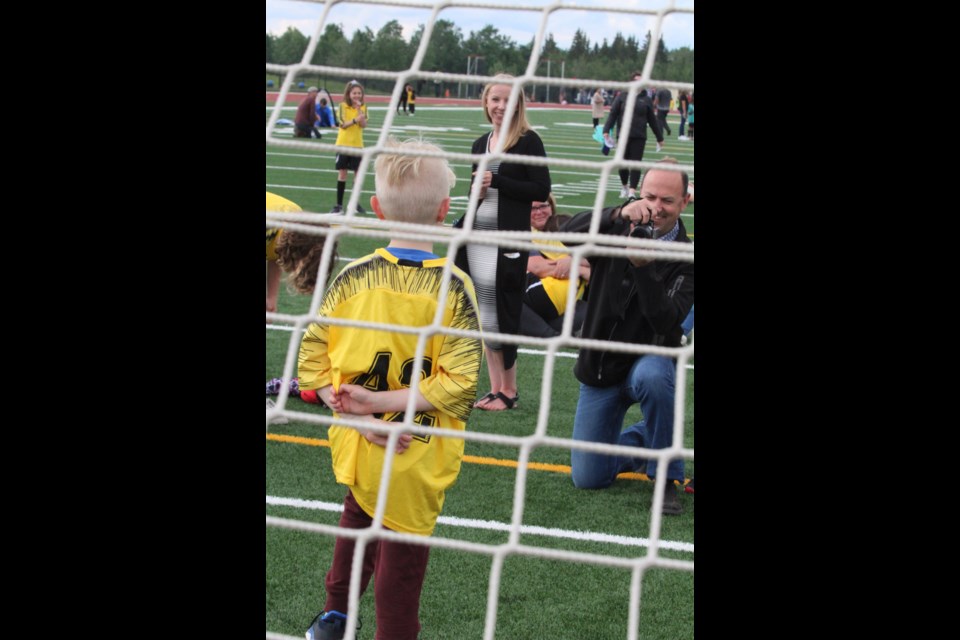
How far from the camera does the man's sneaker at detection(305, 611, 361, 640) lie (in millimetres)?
2727

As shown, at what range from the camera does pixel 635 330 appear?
375 centimetres

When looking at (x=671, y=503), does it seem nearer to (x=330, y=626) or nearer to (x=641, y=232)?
(x=641, y=232)

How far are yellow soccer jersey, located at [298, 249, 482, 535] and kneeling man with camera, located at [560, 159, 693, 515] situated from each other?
3.22 ft

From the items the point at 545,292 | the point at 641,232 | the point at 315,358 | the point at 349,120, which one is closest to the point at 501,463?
the point at 545,292

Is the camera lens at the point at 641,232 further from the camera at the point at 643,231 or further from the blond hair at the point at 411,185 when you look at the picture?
the blond hair at the point at 411,185

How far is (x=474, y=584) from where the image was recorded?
129 inches

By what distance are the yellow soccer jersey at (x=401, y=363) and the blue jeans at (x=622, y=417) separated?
4.79 feet

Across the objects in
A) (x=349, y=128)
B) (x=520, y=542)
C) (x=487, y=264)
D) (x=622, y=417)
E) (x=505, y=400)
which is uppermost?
(x=349, y=128)

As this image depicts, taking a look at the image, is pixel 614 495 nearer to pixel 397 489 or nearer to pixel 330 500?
pixel 330 500

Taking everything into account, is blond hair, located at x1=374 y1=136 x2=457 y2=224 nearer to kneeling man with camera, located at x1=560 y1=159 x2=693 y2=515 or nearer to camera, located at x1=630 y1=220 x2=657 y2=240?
camera, located at x1=630 y1=220 x2=657 y2=240

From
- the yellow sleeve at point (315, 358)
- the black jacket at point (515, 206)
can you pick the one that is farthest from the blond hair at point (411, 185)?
the black jacket at point (515, 206)

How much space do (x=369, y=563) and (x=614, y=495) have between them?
1.61 m

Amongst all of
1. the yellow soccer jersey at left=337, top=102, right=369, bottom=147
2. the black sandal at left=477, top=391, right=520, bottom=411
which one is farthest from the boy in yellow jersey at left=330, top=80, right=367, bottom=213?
the black sandal at left=477, top=391, right=520, bottom=411

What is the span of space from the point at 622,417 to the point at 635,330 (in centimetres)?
44
